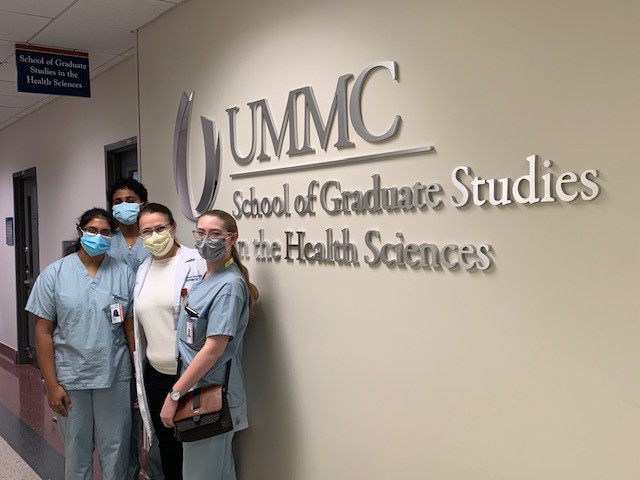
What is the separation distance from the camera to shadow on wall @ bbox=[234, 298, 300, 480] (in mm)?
2396

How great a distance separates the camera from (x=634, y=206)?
4.31 ft

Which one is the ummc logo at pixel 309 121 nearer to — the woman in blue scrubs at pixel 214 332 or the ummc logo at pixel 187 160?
the ummc logo at pixel 187 160

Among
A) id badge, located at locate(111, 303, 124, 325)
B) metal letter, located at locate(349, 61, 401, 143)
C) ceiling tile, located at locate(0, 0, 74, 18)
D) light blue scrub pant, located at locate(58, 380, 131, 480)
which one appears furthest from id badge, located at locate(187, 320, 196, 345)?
ceiling tile, located at locate(0, 0, 74, 18)

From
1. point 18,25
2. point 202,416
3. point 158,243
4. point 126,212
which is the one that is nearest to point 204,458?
point 202,416

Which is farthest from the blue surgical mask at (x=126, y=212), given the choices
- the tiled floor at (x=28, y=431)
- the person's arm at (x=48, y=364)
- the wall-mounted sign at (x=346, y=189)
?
the tiled floor at (x=28, y=431)

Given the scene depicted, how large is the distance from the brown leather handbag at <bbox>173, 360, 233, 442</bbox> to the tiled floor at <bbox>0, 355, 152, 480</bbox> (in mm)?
1355

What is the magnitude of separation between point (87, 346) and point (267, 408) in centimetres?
88

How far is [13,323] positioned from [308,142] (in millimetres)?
5465

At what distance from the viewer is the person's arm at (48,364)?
250 centimetres

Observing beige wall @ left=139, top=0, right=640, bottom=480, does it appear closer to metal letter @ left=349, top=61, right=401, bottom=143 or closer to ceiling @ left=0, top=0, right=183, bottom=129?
metal letter @ left=349, top=61, right=401, bottom=143

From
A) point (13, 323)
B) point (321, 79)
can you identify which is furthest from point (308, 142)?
point (13, 323)

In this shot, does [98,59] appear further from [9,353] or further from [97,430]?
[9,353]

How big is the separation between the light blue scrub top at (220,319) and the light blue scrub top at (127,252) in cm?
64

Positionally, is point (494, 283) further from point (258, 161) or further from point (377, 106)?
point (258, 161)
